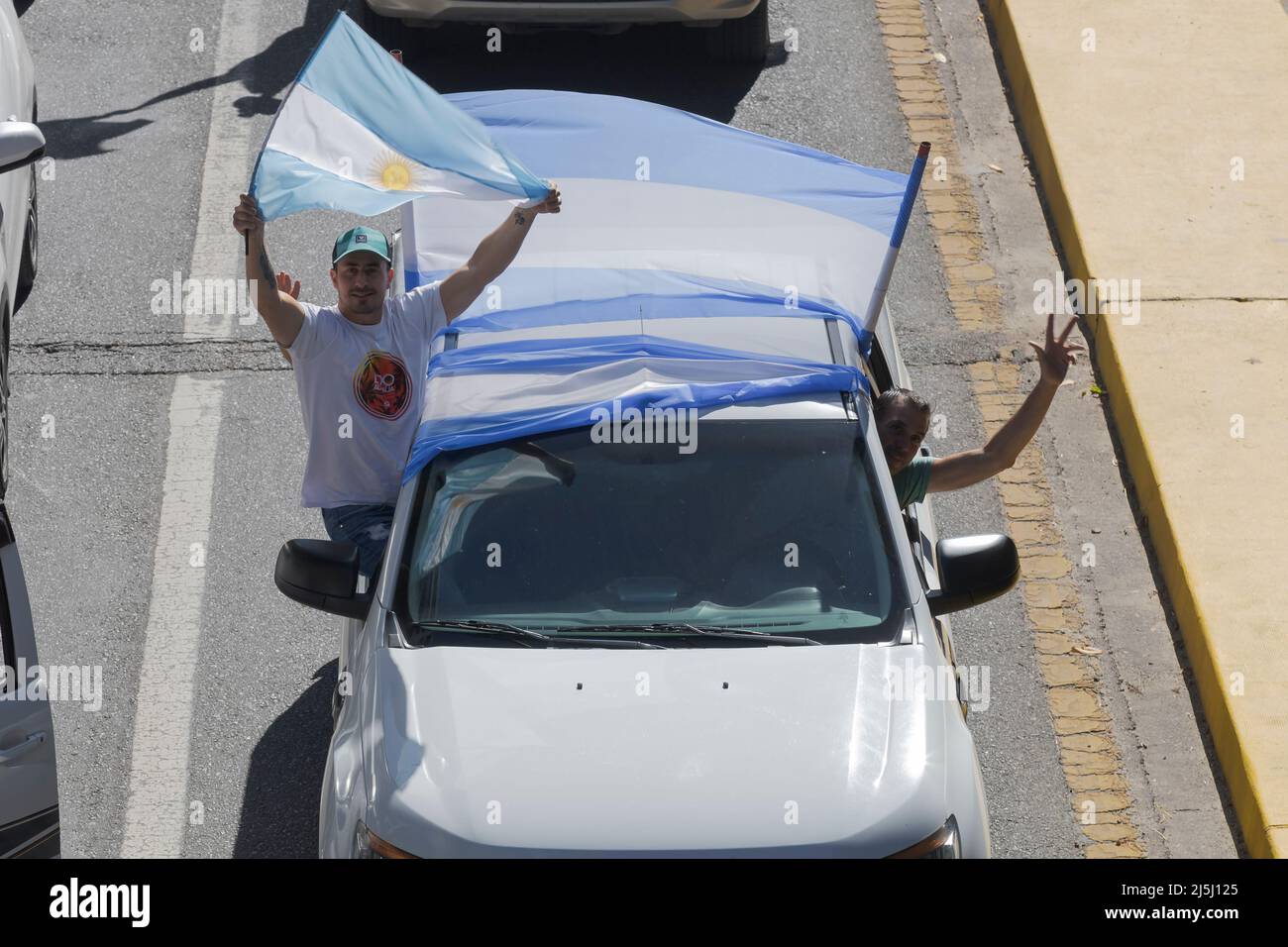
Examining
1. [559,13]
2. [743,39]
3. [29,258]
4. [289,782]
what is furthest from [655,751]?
[743,39]

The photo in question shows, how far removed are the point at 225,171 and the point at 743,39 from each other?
3213mm

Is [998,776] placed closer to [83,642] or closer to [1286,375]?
[1286,375]

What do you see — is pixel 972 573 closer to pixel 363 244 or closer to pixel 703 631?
pixel 703 631

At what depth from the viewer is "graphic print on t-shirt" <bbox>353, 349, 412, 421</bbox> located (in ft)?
18.4

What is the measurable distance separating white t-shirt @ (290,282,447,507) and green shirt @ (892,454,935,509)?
1643mm

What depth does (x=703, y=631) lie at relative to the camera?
4.91 meters

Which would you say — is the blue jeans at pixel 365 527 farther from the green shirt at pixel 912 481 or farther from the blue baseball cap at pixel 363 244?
the green shirt at pixel 912 481

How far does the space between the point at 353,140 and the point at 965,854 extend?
2.85 metres

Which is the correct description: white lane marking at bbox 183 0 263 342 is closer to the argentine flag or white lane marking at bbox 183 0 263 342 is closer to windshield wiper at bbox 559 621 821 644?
the argentine flag

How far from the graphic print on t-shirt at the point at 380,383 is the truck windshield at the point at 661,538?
42 cm

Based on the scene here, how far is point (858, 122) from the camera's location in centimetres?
991

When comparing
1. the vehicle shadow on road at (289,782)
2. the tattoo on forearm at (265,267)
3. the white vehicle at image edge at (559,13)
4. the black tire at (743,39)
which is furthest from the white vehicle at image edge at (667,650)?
the black tire at (743,39)

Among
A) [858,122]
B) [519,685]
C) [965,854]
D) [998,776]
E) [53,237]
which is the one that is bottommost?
[998,776]
